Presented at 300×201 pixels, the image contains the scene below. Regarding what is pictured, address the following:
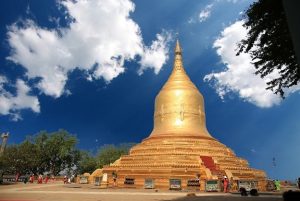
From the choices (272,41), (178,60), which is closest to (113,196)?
(272,41)

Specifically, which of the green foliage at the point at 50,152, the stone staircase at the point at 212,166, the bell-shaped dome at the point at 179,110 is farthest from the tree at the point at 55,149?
the stone staircase at the point at 212,166

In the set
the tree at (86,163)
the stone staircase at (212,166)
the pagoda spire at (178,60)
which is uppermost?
the pagoda spire at (178,60)

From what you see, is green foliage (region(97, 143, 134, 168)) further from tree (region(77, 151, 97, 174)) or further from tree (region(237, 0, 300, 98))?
tree (region(237, 0, 300, 98))

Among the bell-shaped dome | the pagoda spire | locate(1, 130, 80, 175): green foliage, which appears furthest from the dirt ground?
locate(1, 130, 80, 175): green foliage

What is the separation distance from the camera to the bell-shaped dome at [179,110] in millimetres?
36000

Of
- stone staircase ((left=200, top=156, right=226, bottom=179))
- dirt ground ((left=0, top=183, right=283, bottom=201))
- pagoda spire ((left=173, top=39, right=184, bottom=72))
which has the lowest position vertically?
dirt ground ((left=0, top=183, right=283, bottom=201))

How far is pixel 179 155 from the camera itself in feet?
98.3

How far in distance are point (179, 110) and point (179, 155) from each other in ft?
27.3

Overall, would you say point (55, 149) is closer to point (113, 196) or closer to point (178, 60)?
point (178, 60)

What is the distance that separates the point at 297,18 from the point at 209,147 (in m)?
30.5

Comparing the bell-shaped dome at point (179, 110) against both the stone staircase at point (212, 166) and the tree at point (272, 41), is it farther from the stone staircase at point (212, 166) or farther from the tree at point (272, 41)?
the tree at point (272, 41)

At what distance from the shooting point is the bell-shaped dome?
36000 millimetres

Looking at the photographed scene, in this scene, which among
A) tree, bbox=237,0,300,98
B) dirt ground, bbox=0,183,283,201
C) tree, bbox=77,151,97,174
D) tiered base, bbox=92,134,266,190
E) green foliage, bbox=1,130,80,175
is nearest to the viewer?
tree, bbox=237,0,300,98

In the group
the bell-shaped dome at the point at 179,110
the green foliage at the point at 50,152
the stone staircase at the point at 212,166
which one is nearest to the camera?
the stone staircase at the point at 212,166
